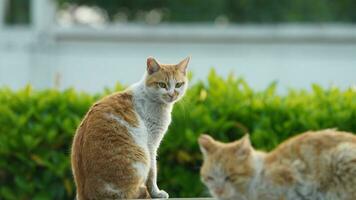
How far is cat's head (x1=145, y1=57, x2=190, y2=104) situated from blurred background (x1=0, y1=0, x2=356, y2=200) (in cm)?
104

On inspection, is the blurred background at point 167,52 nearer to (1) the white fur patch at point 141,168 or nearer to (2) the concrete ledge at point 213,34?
(2) the concrete ledge at point 213,34

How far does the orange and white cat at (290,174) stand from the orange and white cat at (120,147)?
2.52ft

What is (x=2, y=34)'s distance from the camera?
37.8 ft

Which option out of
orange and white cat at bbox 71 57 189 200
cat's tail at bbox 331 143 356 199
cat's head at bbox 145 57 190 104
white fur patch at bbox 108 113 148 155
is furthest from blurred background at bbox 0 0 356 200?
cat's tail at bbox 331 143 356 199

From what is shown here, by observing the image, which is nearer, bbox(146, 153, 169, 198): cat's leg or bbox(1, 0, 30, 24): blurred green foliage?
bbox(146, 153, 169, 198): cat's leg

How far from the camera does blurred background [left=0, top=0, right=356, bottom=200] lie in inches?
220

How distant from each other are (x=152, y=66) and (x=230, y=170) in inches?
46.8

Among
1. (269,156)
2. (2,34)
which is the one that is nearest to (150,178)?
(269,156)

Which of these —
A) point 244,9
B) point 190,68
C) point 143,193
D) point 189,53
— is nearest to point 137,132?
point 143,193

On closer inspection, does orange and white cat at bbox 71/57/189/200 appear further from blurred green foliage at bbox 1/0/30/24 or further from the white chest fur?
blurred green foliage at bbox 1/0/30/24

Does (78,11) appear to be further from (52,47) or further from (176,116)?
(176,116)

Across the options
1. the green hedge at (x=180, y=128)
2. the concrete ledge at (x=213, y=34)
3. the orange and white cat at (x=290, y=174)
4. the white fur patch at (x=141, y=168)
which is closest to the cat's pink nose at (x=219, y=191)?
the orange and white cat at (x=290, y=174)

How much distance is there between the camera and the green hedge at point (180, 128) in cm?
552

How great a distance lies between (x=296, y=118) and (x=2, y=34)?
6874mm
